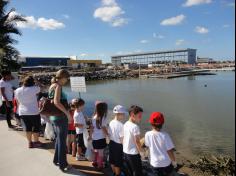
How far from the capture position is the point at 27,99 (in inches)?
254

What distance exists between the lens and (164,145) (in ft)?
13.4

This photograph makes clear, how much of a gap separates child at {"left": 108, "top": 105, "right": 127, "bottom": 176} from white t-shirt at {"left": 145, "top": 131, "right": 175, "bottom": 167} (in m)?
0.78

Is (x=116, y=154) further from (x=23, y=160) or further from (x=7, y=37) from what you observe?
(x=7, y=37)

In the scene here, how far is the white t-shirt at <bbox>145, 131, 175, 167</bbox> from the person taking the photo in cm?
406

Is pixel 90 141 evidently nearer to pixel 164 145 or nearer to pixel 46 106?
pixel 46 106

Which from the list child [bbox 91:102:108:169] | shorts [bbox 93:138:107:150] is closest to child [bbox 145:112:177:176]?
child [bbox 91:102:108:169]

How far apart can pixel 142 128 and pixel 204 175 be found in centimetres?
677

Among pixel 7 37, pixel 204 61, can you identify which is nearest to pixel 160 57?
pixel 204 61

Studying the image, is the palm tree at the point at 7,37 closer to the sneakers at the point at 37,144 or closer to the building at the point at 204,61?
the sneakers at the point at 37,144

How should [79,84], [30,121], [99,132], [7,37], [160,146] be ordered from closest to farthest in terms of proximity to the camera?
1. [160,146]
2. [99,132]
3. [30,121]
4. [79,84]
5. [7,37]

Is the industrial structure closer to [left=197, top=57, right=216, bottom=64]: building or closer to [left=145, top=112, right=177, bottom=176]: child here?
[left=197, top=57, right=216, bottom=64]: building

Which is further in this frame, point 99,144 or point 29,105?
point 29,105

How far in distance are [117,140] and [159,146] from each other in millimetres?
1016

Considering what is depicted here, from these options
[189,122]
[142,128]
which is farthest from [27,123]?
[189,122]
